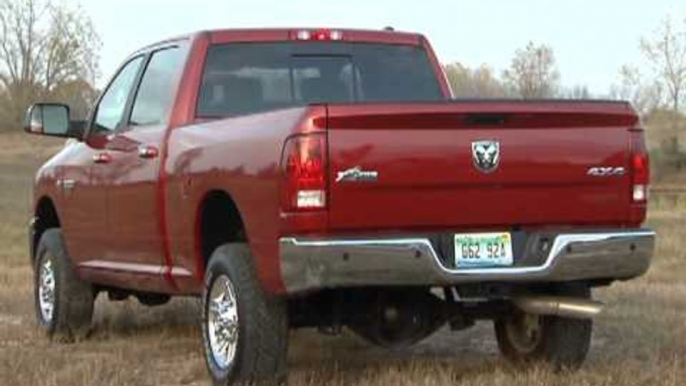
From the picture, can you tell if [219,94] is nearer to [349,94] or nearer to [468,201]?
[349,94]

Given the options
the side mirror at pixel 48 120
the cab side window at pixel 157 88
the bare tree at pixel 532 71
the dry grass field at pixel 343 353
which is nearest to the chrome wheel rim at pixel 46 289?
the dry grass field at pixel 343 353

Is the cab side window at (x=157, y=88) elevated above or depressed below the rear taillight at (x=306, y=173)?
above

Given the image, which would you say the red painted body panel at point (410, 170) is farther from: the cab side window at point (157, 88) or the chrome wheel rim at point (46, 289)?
the chrome wheel rim at point (46, 289)

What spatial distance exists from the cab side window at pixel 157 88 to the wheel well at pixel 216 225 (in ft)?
3.11

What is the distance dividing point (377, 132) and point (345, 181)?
280mm

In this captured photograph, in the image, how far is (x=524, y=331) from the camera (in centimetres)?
793

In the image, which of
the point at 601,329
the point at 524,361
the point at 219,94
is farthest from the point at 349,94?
the point at 601,329

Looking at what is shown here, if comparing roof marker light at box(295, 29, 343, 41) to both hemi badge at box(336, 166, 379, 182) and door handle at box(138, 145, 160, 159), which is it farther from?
hemi badge at box(336, 166, 379, 182)

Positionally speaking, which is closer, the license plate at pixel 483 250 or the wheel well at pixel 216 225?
the license plate at pixel 483 250

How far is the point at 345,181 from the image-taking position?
604cm

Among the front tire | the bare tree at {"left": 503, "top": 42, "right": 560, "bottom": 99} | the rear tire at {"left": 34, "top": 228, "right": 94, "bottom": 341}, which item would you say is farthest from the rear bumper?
the bare tree at {"left": 503, "top": 42, "right": 560, "bottom": 99}

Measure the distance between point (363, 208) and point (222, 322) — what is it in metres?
1.22

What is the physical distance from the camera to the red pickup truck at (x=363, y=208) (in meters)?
6.09

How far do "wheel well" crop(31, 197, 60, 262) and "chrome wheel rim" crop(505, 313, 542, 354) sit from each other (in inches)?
143
